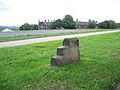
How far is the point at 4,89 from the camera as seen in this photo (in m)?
6.33

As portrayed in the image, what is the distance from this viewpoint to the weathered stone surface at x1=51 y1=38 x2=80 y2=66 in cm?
839

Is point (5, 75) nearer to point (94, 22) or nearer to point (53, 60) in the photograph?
point (53, 60)

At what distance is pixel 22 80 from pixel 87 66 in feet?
9.09

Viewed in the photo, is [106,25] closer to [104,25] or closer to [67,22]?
[104,25]

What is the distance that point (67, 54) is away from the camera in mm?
8750

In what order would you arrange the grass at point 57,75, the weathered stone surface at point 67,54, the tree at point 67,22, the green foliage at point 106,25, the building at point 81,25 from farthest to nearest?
1. the building at point 81,25
2. the green foliage at point 106,25
3. the tree at point 67,22
4. the weathered stone surface at point 67,54
5. the grass at point 57,75

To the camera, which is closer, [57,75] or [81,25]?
[57,75]

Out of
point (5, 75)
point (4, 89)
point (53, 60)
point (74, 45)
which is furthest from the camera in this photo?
point (74, 45)

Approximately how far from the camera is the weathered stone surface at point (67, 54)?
330 inches

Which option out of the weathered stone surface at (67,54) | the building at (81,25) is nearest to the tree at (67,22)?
the building at (81,25)

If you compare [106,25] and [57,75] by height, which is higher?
[57,75]

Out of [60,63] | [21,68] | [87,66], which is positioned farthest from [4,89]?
[87,66]

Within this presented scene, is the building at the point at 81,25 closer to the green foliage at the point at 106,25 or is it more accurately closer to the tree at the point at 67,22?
the green foliage at the point at 106,25

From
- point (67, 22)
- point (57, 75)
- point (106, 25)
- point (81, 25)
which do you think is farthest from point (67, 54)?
point (81, 25)
